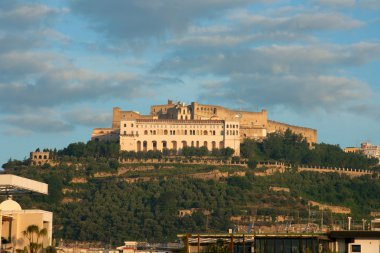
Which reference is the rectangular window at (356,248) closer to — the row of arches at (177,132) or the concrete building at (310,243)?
the concrete building at (310,243)

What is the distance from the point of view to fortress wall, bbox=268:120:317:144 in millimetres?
193125

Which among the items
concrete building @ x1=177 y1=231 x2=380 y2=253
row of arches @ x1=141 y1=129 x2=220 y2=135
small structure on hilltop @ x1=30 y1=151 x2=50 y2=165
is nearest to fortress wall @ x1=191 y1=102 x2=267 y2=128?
row of arches @ x1=141 y1=129 x2=220 y2=135

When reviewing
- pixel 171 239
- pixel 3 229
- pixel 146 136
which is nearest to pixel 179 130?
pixel 146 136

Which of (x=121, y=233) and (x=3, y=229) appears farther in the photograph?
(x=121, y=233)

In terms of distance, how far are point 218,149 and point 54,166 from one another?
23385 mm

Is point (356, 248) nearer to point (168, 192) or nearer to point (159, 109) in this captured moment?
point (168, 192)

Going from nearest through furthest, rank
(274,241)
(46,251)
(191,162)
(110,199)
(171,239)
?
(274,241), (46,251), (171,239), (110,199), (191,162)

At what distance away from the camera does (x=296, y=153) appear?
181625 mm

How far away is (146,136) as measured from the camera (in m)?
180

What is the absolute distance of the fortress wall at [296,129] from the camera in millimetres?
193125

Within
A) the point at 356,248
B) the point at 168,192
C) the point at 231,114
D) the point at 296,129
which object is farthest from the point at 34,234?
the point at 296,129

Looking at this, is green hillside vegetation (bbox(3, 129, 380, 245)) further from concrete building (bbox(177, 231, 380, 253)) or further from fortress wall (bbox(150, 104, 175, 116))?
concrete building (bbox(177, 231, 380, 253))

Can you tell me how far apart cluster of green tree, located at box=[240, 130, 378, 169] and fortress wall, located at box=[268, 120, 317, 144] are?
2.41m

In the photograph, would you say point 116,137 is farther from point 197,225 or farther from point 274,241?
point 274,241
